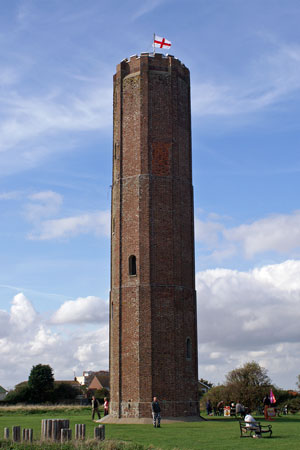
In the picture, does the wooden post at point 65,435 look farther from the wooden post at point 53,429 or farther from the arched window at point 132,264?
the arched window at point 132,264

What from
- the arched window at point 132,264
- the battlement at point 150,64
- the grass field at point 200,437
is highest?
the battlement at point 150,64

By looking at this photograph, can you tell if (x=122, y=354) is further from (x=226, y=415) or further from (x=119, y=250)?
(x=226, y=415)

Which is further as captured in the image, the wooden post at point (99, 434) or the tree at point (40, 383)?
the tree at point (40, 383)

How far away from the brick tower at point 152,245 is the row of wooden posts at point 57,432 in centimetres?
1066

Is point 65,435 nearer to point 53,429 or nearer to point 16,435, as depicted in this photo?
point 53,429

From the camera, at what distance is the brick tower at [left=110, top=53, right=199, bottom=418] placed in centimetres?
2739

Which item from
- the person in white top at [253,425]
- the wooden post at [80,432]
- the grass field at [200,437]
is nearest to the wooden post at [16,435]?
the grass field at [200,437]

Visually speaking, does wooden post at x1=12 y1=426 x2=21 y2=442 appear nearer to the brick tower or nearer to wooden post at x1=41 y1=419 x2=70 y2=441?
wooden post at x1=41 y1=419 x2=70 y2=441

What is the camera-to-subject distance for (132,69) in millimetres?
31625

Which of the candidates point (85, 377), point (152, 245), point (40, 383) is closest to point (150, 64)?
point (152, 245)

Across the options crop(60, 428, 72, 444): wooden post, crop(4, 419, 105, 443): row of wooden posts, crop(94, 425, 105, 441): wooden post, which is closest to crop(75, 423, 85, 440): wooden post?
crop(4, 419, 105, 443): row of wooden posts

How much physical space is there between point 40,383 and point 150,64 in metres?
41.9

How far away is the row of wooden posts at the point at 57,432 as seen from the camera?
16.0m

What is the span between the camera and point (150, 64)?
31062mm
